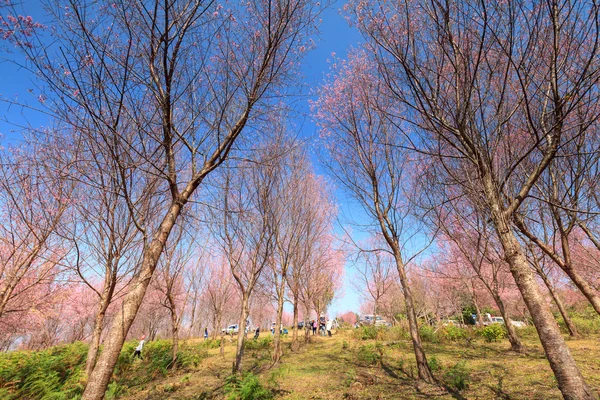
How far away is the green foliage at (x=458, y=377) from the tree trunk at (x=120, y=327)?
17.6 ft

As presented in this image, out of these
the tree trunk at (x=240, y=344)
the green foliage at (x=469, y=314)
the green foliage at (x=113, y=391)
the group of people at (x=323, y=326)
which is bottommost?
the green foliage at (x=113, y=391)

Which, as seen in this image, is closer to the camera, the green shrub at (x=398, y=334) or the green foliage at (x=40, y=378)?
the green foliage at (x=40, y=378)

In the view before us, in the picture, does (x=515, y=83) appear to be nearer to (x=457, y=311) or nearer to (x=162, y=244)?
(x=162, y=244)

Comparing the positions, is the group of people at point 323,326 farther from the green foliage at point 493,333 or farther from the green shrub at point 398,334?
the green foliage at point 493,333

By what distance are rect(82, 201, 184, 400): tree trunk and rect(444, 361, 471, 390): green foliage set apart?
17.6 ft

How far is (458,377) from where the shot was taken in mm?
4848

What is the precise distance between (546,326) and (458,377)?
2686 mm

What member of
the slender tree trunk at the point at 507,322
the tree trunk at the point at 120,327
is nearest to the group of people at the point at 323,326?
the slender tree trunk at the point at 507,322

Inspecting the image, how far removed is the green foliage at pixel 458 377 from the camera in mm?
4801

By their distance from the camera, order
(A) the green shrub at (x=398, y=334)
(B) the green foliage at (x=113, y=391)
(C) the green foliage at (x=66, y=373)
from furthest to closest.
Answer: (A) the green shrub at (x=398, y=334) → (C) the green foliage at (x=66, y=373) → (B) the green foliage at (x=113, y=391)

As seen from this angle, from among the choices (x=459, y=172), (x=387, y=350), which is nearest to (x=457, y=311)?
(x=387, y=350)

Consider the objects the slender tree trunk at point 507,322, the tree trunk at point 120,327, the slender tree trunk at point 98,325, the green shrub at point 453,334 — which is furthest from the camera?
the green shrub at point 453,334

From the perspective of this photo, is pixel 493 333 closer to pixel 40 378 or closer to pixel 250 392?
pixel 250 392

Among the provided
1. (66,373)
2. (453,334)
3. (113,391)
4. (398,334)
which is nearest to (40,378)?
(66,373)
